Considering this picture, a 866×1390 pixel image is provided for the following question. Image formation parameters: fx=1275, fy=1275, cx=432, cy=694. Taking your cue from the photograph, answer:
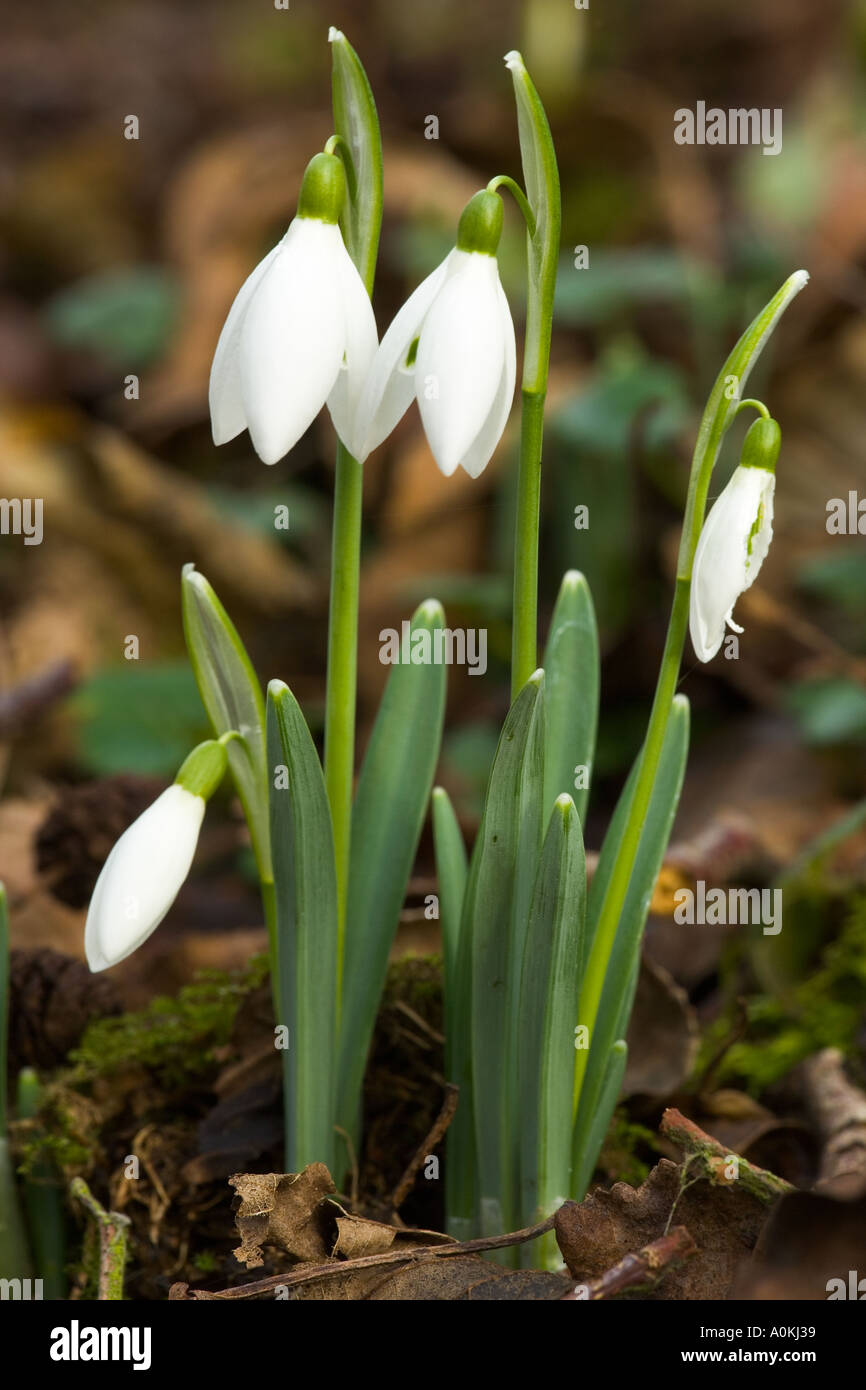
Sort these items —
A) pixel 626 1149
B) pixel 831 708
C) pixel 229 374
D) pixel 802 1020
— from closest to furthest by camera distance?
pixel 229 374 → pixel 626 1149 → pixel 802 1020 → pixel 831 708

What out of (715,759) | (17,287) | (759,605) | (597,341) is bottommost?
(715,759)

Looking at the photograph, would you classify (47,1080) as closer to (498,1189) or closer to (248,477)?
(498,1189)

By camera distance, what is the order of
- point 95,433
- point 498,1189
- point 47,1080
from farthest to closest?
point 95,433
point 47,1080
point 498,1189

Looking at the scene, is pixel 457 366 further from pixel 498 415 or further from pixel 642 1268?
pixel 642 1268

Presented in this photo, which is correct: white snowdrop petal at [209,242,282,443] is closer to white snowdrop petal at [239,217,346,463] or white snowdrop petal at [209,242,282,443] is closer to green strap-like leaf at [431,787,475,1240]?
white snowdrop petal at [239,217,346,463]

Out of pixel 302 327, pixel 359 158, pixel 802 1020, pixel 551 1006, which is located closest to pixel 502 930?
pixel 551 1006

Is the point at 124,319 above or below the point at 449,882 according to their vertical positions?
above

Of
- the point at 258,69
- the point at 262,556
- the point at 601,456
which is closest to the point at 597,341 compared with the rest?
the point at 601,456

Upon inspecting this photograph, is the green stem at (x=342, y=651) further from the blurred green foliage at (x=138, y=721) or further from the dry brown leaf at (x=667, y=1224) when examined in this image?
the blurred green foliage at (x=138, y=721)
